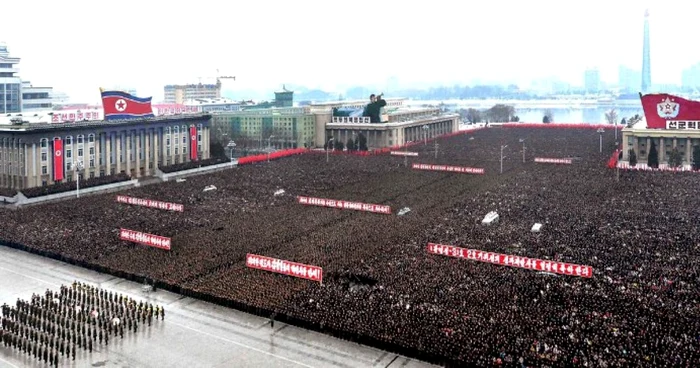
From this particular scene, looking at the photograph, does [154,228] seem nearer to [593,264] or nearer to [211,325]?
[211,325]

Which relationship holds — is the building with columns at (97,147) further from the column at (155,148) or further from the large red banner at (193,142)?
the large red banner at (193,142)

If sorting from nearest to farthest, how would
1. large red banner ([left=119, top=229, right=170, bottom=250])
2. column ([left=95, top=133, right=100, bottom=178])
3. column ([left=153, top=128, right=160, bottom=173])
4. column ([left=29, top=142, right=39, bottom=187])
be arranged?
1. large red banner ([left=119, top=229, right=170, bottom=250])
2. column ([left=29, top=142, right=39, bottom=187])
3. column ([left=95, top=133, right=100, bottom=178])
4. column ([left=153, top=128, right=160, bottom=173])

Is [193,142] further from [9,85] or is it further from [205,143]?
[9,85]

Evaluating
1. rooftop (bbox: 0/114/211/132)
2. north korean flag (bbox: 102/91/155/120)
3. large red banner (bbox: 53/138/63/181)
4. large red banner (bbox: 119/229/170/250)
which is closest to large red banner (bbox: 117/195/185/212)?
large red banner (bbox: 119/229/170/250)

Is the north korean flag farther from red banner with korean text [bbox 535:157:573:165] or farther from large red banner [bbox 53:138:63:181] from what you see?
red banner with korean text [bbox 535:157:573:165]

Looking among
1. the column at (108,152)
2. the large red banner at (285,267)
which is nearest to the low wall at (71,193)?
the column at (108,152)

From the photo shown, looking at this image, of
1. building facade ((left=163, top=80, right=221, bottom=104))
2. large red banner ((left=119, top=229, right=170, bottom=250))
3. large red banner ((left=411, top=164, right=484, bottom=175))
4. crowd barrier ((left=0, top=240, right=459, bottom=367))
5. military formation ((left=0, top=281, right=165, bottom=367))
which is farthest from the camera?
building facade ((left=163, top=80, right=221, bottom=104))
